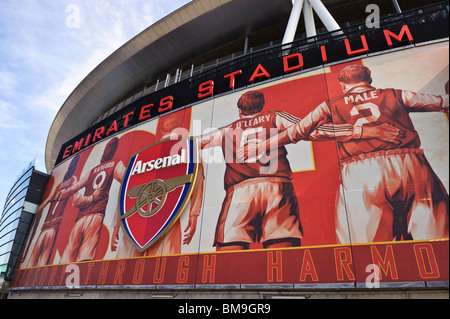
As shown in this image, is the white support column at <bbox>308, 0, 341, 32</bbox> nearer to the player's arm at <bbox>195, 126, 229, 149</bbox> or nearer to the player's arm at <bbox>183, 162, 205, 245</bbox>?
the player's arm at <bbox>195, 126, 229, 149</bbox>

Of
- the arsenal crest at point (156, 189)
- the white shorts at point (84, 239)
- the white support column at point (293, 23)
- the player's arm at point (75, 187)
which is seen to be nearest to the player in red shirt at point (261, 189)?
the arsenal crest at point (156, 189)

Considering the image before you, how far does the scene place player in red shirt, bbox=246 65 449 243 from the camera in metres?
8.20

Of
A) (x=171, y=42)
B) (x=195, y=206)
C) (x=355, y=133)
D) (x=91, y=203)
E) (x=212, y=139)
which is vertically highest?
(x=171, y=42)

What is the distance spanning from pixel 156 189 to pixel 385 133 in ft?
32.8

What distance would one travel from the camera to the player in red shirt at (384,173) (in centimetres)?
820

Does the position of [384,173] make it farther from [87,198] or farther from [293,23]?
[87,198]

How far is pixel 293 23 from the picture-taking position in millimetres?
17141

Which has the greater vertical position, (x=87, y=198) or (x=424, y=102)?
(x=424, y=102)

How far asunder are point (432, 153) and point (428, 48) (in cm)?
496

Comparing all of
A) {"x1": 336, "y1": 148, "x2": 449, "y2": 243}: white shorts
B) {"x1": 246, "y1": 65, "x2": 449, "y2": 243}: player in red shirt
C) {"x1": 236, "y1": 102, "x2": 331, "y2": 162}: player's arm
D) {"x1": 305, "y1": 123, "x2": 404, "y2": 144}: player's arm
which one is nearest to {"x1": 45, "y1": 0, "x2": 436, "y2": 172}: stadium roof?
{"x1": 246, "y1": 65, "x2": 449, "y2": 243}: player in red shirt

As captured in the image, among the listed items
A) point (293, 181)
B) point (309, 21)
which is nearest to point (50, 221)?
point (293, 181)

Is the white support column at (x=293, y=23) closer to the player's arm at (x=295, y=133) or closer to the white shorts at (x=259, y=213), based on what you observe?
the player's arm at (x=295, y=133)

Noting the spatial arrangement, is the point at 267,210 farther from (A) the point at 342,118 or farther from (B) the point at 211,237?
(A) the point at 342,118
